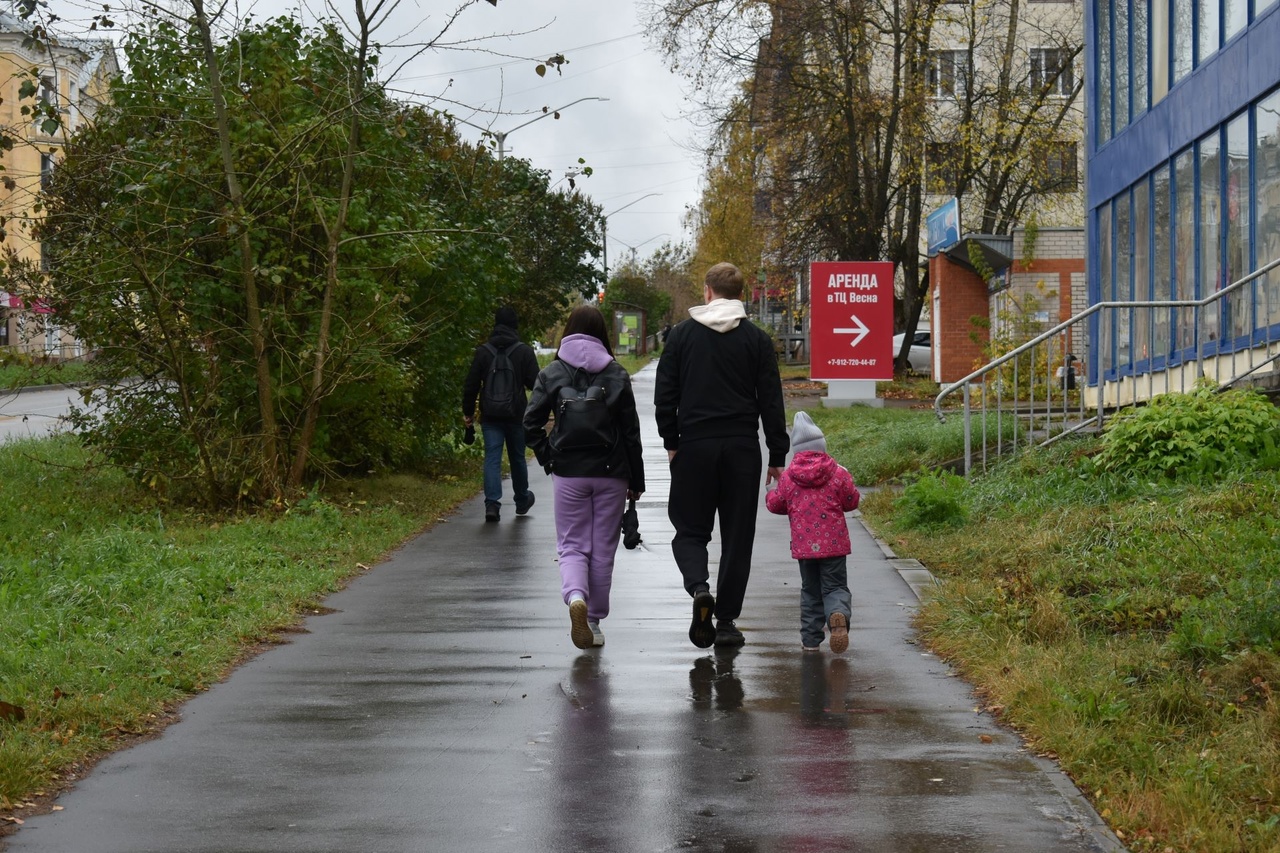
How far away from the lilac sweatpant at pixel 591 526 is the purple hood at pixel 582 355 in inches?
23.0

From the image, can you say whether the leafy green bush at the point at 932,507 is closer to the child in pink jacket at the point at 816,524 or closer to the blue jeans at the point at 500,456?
the blue jeans at the point at 500,456

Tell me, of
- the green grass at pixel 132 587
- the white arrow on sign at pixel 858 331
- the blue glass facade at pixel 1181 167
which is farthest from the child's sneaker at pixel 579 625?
the white arrow on sign at pixel 858 331

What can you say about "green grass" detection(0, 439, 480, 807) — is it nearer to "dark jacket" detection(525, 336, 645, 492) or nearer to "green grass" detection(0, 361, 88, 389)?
"green grass" detection(0, 361, 88, 389)

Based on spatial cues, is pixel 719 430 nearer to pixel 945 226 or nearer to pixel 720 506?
pixel 720 506

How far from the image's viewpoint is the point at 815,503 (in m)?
7.75

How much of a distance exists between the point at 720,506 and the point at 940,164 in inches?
1145

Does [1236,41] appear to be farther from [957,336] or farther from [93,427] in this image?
[957,336]

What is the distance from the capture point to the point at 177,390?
43.7ft

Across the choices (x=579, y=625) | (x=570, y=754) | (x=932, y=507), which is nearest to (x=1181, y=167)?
(x=932, y=507)

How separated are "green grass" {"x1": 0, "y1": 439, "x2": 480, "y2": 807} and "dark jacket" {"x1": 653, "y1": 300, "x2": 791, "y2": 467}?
2542mm

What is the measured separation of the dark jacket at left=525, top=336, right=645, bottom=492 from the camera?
7906mm

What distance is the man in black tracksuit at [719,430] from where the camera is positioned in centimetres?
760

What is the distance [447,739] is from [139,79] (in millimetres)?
9374

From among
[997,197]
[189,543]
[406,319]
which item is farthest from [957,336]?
[189,543]
